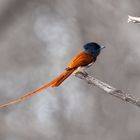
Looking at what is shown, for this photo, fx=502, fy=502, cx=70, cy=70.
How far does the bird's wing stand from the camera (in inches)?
93.4

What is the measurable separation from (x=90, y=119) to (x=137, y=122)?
41 cm

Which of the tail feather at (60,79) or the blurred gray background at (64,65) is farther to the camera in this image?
the blurred gray background at (64,65)

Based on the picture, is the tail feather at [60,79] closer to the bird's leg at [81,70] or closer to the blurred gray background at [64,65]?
the bird's leg at [81,70]

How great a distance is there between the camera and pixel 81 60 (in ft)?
7.89

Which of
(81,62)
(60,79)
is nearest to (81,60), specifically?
(81,62)

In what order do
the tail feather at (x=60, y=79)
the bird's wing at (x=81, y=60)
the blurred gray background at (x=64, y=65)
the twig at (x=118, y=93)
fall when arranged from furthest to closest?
1. the blurred gray background at (x=64, y=65)
2. the bird's wing at (x=81, y=60)
3. the tail feather at (x=60, y=79)
4. the twig at (x=118, y=93)

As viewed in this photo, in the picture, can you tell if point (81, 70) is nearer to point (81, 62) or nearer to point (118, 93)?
point (81, 62)

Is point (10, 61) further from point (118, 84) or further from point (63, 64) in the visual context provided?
point (118, 84)

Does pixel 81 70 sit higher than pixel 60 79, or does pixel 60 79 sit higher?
pixel 81 70

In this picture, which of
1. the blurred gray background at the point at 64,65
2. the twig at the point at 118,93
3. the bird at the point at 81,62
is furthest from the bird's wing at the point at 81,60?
the blurred gray background at the point at 64,65

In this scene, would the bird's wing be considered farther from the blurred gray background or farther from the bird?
the blurred gray background

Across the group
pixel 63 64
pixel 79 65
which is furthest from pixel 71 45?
pixel 79 65

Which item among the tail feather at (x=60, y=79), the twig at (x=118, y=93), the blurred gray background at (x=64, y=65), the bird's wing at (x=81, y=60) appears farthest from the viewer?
the blurred gray background at (x=64, y=65)

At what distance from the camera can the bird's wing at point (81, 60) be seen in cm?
237
